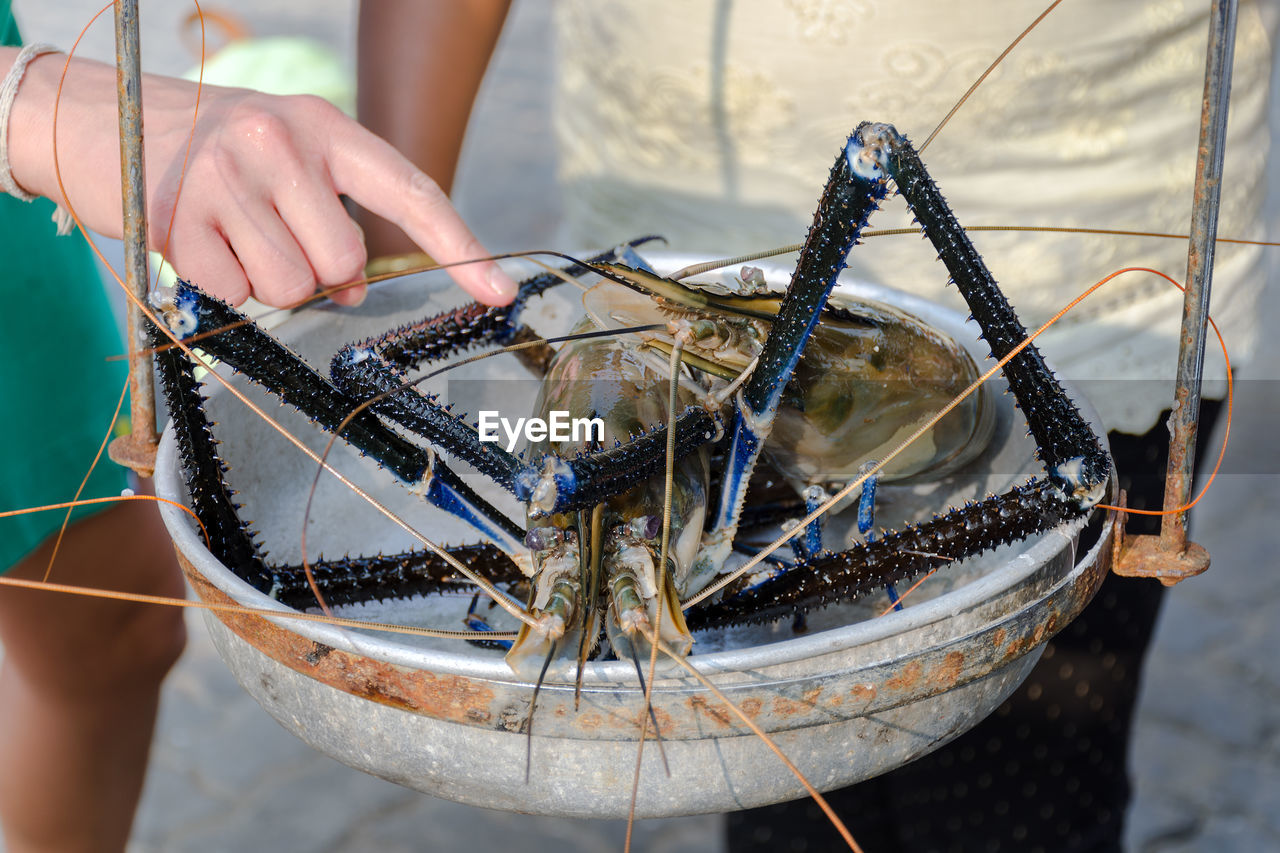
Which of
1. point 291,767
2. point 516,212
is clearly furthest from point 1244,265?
point 516,212

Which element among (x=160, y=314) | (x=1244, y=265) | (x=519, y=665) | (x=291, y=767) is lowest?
(x=291, y=767)

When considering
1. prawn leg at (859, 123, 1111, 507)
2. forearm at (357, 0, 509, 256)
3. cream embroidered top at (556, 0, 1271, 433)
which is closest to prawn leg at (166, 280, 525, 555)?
prawn leg at (859, 123, 1111, 507)

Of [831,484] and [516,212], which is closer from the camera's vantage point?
[831,484]

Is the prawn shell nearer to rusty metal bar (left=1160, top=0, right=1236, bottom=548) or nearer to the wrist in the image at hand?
rusty metal bar (left=1160, top=0, right=1236, bottom=548)

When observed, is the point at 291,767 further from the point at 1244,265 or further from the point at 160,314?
the point at 1244,265

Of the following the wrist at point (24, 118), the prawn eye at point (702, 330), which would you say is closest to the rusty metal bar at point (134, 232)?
the wrist at point (24, 118)

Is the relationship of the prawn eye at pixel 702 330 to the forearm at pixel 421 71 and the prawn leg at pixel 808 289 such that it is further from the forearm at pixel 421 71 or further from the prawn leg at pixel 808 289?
the forearm at pixel 421 71

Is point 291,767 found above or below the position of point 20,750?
below

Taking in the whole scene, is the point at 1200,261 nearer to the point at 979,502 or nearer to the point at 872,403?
the point at 979,502
